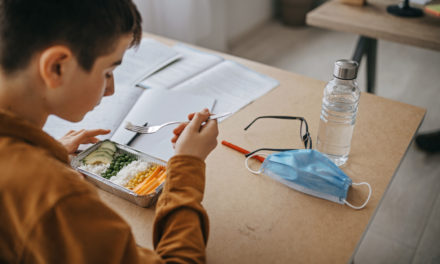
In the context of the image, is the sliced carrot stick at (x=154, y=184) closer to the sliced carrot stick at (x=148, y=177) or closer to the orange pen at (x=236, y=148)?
the sliced carrot stick at (x=148, y=177)

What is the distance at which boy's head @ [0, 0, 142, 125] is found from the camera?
Answer: 566 mm

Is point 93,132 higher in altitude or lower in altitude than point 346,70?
lower

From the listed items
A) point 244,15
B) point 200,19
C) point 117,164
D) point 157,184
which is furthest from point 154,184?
point 244,15

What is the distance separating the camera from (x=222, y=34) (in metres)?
2.95

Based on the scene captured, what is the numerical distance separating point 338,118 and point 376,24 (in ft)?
2.78

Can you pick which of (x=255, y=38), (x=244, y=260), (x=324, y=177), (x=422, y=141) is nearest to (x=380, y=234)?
(x=422, y=141)

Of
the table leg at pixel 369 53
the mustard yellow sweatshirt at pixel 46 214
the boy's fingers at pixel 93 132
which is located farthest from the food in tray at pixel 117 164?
the table leg at pixel 369 53

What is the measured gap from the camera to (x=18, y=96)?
618 mm

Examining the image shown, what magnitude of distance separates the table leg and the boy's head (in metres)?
1.43

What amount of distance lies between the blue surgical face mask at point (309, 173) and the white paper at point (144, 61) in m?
0.62

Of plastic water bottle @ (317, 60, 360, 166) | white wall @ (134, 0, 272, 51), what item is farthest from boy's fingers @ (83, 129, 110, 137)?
white wall @ (134, 0, 272, 51)

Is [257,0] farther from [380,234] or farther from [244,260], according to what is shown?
[244,260]

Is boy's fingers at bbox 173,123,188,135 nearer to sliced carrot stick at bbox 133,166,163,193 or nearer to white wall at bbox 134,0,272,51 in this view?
sliced carrot stick at bbox 133,166,163,193

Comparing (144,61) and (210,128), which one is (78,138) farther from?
(144,61)
